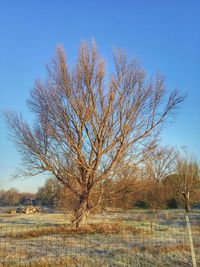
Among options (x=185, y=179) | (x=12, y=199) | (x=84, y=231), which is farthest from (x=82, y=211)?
(x=12, y=199)

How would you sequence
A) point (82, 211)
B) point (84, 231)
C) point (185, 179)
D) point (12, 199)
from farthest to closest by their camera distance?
point (12, 199), point (185, 179), point (82, 211), point (84, 231)

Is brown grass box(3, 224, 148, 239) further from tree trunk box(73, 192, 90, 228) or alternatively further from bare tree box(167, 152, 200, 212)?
bare tree box(167, 152, 200, 212)

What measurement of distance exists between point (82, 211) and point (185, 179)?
64.4ft

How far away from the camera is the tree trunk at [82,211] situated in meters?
13.9

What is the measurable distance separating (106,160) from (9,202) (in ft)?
150

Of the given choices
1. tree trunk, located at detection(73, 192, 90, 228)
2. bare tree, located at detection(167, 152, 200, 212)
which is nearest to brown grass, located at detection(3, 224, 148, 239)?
tree trunk, located at detection(73, 192, 90, 228)

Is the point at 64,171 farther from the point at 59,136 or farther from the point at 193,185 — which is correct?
the point at 193,185

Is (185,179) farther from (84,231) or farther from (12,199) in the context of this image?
(12,199)

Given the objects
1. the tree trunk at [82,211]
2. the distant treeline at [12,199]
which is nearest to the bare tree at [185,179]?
the tree trunk at [82,211]

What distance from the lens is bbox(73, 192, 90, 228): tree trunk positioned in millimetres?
13938

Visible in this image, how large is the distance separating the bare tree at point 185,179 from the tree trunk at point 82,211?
692 inches

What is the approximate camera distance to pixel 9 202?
54781 mm

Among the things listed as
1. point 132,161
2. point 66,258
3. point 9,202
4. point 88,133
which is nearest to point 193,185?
point 132,161

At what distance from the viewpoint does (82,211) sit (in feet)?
46.3
